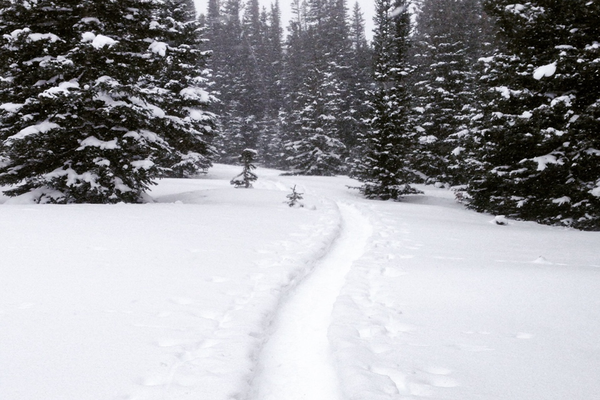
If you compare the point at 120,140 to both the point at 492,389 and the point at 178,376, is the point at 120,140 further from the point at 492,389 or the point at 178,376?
the point at 492,389

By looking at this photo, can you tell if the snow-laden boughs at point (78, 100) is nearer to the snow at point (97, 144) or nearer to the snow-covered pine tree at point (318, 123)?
the snow at point (97, 144)

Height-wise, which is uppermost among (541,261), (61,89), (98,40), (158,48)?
(158,48)

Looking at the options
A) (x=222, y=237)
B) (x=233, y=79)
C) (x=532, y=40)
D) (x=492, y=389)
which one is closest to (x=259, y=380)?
(x=492, y=389)

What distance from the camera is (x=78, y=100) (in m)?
11.3

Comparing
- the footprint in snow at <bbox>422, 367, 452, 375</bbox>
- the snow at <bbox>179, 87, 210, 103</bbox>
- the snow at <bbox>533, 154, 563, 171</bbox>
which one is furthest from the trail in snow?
the snow at <bbox>179, 87, 210, 103</bbox>

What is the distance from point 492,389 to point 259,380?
1905 millimetres

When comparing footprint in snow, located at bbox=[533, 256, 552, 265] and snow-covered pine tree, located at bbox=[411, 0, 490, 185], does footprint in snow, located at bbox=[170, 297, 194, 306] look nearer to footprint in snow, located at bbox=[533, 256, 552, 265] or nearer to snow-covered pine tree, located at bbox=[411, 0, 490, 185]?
footprint in snow, located at bbox=[533, 256, 552, 265]

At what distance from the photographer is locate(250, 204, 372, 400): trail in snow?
10.5 ft

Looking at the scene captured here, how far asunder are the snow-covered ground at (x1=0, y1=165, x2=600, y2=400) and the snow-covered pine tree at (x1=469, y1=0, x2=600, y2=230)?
4703mm

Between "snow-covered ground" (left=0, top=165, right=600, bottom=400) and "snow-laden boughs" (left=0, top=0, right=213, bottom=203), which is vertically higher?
"snow-laden boughs" (left=0, top=0, right=213, bottom=203)

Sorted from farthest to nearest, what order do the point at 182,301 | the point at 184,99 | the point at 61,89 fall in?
1. the point at 184,99
2. the point at 61,89
3. the point at 182,301

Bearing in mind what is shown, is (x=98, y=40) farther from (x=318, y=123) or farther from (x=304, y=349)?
(x=318, y=123)

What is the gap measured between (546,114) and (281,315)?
12.6 meters

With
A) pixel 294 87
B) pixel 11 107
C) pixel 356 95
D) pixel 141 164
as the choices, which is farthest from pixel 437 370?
pixel 294 87
